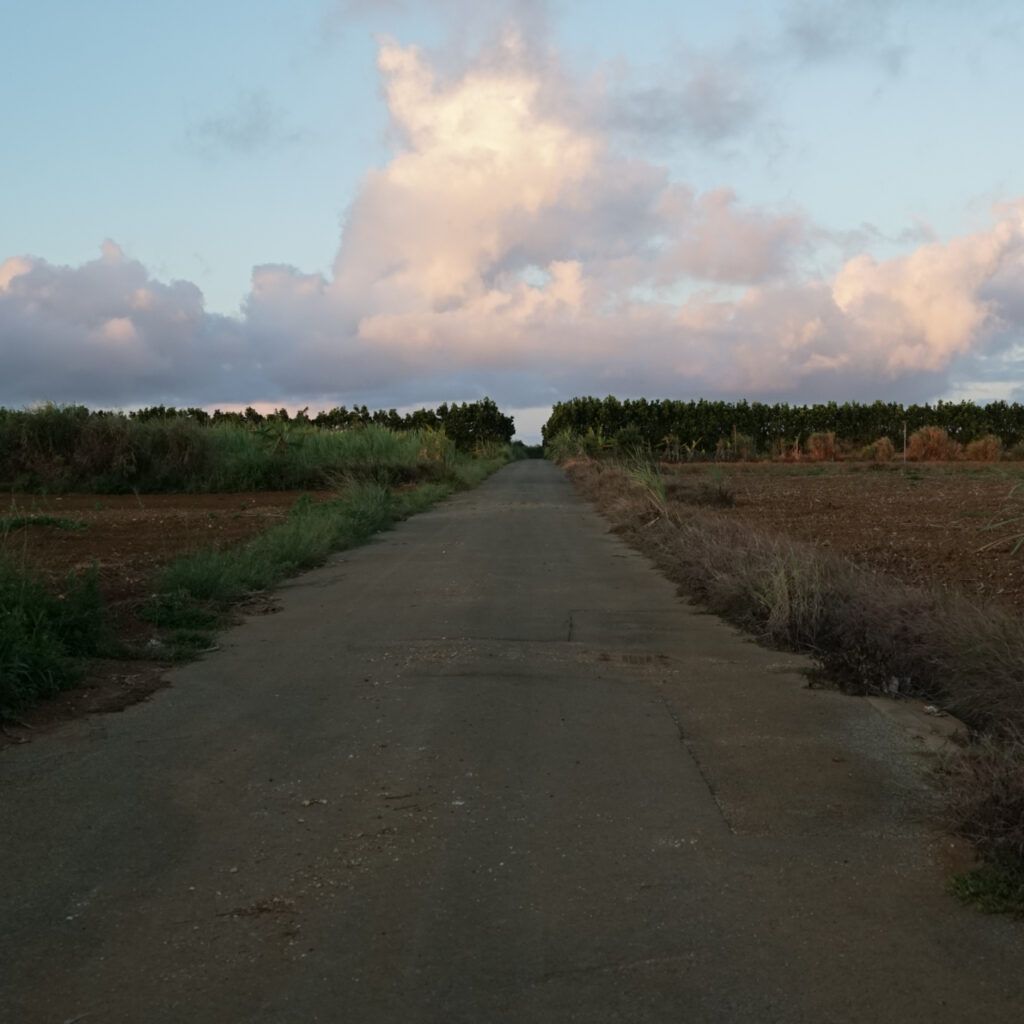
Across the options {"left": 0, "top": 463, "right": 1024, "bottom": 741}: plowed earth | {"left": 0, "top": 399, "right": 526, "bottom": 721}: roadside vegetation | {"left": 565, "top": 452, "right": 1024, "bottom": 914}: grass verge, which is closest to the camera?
{"left": 565, "top": 452, "right": 1024, "bottom": 914}: grass verge

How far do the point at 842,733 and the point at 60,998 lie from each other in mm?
4351

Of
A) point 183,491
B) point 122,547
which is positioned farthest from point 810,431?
point 122,547

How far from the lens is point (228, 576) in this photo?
11.3 m

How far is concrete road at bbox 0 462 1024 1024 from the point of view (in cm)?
322

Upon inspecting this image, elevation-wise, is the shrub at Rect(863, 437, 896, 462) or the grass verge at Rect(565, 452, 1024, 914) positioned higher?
the shrub at Rect(863, 437, 896, 462)

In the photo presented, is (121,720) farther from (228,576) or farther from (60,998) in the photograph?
(228,576)

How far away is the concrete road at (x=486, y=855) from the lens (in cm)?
322

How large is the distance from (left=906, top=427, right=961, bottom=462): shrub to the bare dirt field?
1804cm

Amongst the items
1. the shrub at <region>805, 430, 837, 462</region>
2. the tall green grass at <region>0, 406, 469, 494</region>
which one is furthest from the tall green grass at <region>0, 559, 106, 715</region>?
the shrub at <region>805, 430, 837, 462</region>

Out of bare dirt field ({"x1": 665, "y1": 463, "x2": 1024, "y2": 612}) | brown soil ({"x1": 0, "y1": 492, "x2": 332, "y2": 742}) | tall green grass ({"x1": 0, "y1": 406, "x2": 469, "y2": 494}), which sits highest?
tall green grass ({"x1": 0, "y1": 406, "x2": 469, "y2": 494})

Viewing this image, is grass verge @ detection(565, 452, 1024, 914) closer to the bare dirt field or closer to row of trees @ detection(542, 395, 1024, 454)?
the bare dirt field

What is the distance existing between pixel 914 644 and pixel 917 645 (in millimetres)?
59

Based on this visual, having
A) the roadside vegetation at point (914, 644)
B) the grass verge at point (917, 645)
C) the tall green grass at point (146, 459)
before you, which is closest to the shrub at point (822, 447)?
the tall green grass at point (146, 459)

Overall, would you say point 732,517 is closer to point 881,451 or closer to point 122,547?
point 122,547
